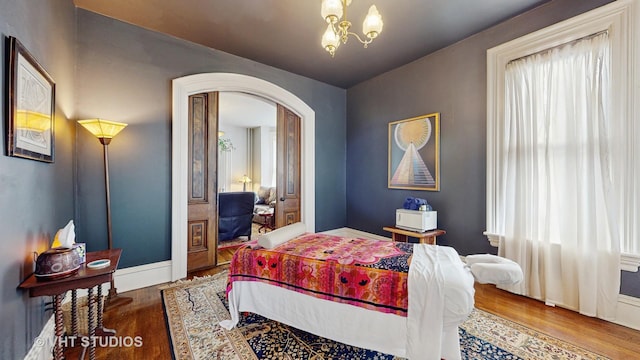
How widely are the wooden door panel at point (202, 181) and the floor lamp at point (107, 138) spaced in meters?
0.80

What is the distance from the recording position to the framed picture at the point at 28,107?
4.17 feet

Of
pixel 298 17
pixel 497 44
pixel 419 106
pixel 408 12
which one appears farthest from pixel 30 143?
pixel 497 44

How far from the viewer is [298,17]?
259 centimetres

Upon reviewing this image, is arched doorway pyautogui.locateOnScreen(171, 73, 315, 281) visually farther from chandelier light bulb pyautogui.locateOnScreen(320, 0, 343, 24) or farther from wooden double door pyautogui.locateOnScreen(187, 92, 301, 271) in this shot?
chandelier light bulb pyautogui.locateOnScreen(320, 0, 343, 24)

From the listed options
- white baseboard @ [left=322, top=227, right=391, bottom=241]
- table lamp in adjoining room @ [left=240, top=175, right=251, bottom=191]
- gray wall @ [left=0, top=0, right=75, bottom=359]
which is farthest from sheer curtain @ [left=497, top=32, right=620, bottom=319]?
table lamp in adjoining room @ [left=240, top=175, right=251, bottom=191]

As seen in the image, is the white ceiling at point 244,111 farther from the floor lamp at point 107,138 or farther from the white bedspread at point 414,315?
the white bedspread at point 414,315

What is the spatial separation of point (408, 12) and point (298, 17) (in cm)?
113

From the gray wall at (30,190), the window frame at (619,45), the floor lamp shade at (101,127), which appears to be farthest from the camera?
the floor lamp shade at (101,127)

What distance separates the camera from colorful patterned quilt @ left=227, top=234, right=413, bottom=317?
5.07 feet

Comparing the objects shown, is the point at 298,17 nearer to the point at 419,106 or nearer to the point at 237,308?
the point at 419,106

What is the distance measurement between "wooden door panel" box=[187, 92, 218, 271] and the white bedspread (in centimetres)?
185

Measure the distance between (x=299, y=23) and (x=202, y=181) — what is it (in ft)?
7.48

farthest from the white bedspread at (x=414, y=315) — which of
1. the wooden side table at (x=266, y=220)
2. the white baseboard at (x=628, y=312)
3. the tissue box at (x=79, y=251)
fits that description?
the wooden side table at (x=266, y=220)

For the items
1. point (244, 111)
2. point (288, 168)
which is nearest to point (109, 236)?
point (288, 168)
